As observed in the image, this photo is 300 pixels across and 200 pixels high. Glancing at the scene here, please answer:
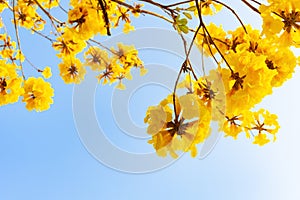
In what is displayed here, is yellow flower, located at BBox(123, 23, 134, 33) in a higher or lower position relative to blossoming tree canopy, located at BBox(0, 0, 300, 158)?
higher

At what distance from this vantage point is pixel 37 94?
1.77 m

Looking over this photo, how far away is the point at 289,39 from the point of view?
3.56ft

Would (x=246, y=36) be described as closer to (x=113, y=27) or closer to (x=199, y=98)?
(x=199, y=98)

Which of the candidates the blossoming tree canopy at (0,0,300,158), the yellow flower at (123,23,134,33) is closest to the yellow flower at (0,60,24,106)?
the blossoming tree canopy at (0,0,300,158)

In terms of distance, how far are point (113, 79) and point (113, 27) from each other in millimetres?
269

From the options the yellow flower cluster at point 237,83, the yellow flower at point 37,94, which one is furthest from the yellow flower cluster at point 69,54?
the yellow flower cluster at point 237,83

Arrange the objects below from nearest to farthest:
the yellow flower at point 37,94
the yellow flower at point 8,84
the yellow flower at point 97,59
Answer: the yellow flower at point 8,84 < the yellow flower at point 37,94 < the yellow flower at point 97,59

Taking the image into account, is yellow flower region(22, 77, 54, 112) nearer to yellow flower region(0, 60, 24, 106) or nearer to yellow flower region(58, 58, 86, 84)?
yellow flower region(0, 60, 24, 106)

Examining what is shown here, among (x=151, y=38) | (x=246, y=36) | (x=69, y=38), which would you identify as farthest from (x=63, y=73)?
(x=246, y=36)

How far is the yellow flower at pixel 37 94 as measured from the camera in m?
1.75

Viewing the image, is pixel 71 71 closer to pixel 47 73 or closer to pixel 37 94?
pixel 47 73

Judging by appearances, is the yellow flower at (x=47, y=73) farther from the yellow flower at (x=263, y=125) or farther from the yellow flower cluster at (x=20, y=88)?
the yellow flower at (x=263, y=125)

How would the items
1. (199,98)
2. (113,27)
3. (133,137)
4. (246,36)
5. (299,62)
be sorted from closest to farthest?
(199,98)
(299,62)
(246,36)
(133,137)
(113,27)

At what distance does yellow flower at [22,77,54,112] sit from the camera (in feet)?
5.74
